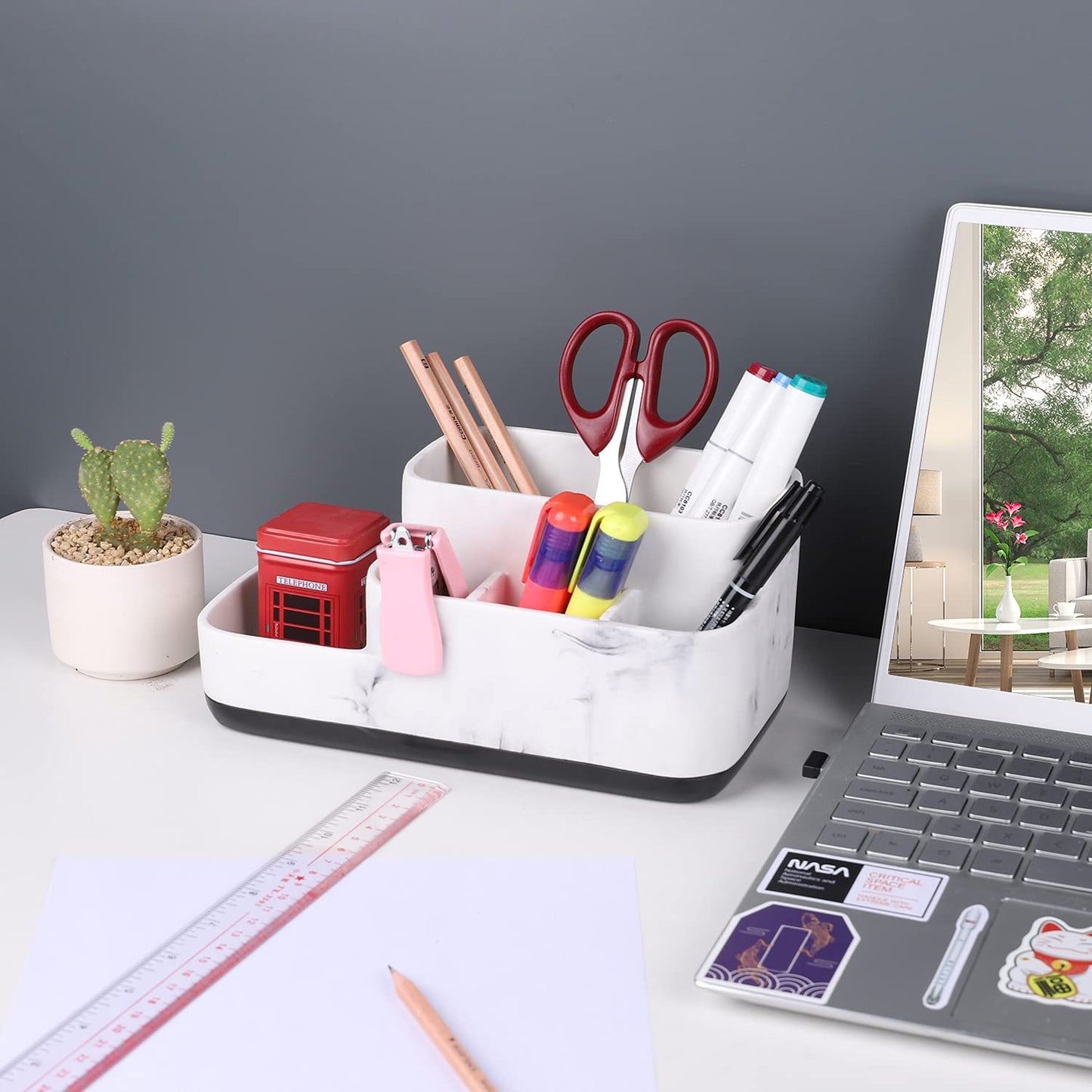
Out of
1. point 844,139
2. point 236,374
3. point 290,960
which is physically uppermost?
point 844,139

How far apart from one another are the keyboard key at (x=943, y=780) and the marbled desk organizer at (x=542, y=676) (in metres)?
0.10

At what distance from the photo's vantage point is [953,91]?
0.82 m

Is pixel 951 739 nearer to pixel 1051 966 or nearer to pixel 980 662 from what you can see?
pixel 980 662

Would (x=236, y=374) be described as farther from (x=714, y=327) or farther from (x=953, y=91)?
(x=953, y=91)

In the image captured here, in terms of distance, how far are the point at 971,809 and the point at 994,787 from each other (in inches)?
1.0

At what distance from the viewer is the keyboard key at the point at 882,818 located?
66 cm

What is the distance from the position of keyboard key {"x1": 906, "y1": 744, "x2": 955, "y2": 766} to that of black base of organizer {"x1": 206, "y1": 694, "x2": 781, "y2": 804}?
0.09 m


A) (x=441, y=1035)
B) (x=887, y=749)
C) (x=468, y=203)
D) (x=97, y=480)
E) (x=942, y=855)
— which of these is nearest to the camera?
(x=441, y=1035)

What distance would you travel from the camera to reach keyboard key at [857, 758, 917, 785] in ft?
2.31

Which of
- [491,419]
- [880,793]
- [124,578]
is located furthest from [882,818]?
[124,578]

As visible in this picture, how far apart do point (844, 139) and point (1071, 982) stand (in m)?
0.53

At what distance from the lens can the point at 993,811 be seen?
26.4 inches

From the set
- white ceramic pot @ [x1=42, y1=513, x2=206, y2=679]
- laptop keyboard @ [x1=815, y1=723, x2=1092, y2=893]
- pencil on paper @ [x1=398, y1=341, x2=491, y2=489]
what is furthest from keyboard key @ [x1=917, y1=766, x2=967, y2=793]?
white ceramic pot @ [x1=42, y1=513, x2=206, y2=679]

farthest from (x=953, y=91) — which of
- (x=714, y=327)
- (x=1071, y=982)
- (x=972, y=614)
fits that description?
(x=1071, y=982)
